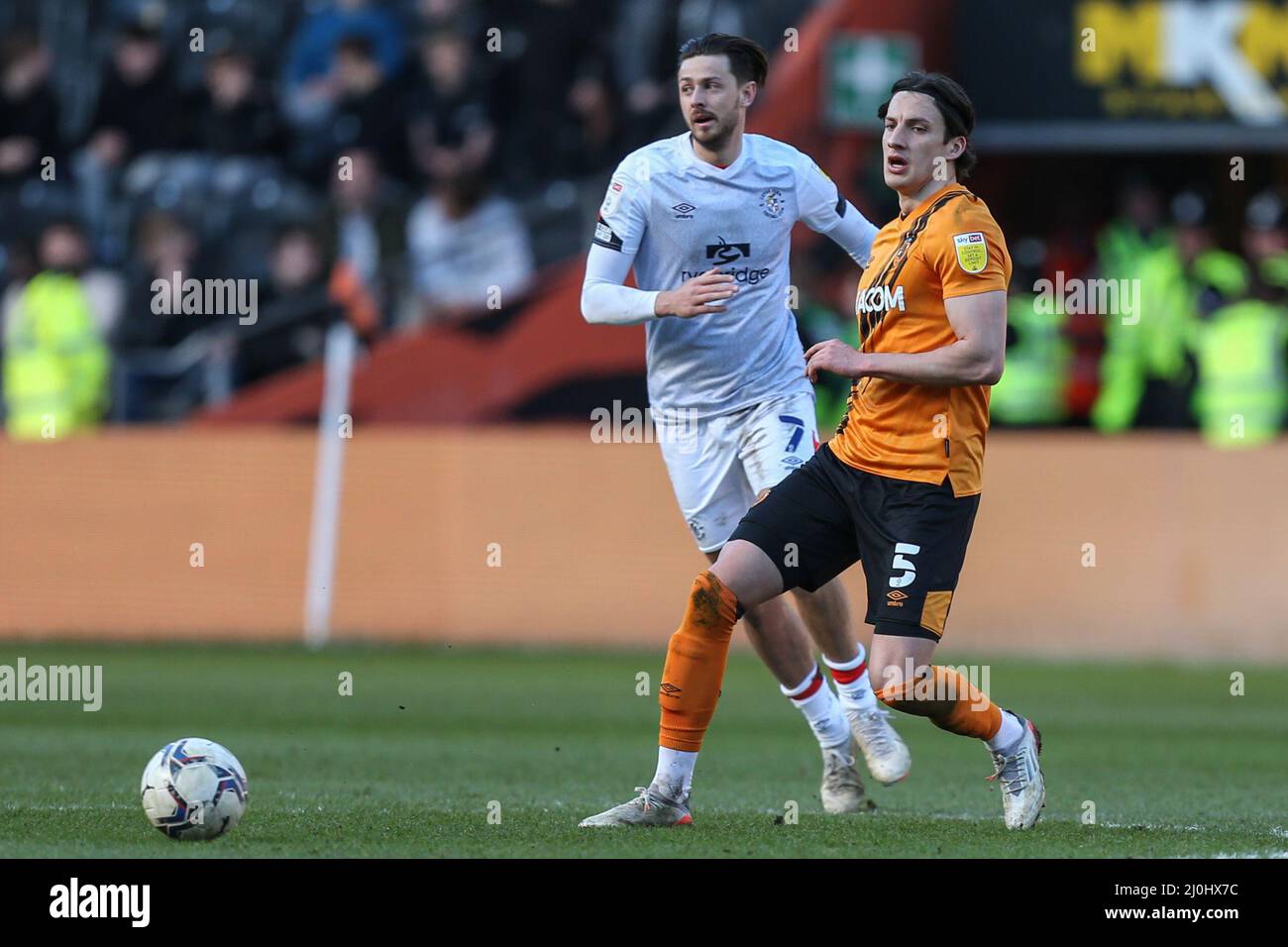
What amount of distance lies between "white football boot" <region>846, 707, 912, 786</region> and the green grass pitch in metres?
0.15

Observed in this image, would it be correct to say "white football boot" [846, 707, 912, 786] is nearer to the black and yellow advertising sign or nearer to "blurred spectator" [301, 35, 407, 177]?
the black and yellow advertising sign

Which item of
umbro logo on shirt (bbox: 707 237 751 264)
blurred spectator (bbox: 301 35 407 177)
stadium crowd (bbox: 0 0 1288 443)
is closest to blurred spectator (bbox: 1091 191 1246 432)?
stadium crowd (bbox: 0 0 1288 443)

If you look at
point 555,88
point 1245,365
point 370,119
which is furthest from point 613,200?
point 370,119

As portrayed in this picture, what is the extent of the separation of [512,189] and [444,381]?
2.30m

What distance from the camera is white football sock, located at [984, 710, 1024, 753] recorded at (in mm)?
7305

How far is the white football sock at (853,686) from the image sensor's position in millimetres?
8242

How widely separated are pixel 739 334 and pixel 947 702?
1787 mm

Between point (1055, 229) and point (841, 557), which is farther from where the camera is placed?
point (1055, 229)

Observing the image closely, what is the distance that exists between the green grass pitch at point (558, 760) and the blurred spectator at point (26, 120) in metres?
5.50

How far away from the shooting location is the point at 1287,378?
1614 centimetres

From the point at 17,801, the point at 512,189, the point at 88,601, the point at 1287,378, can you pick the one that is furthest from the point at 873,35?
the point at 17,801
